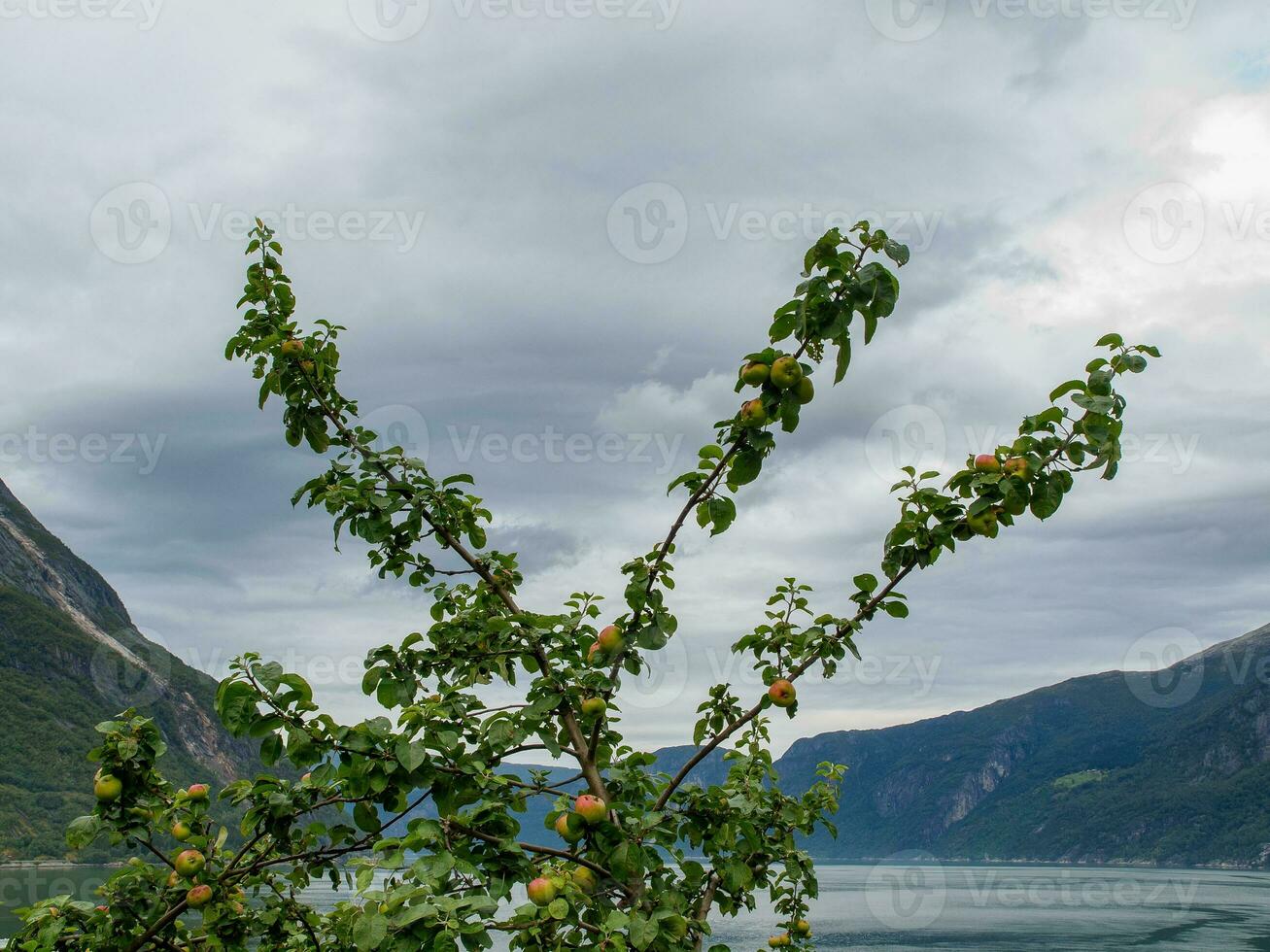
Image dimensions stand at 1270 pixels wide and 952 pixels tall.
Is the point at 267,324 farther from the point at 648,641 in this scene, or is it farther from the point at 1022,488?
the point at 1022,488

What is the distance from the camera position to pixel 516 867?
3.31m

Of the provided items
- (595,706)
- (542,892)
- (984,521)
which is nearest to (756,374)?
(984,521)

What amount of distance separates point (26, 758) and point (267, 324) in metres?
209

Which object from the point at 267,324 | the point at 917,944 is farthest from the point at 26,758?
the point at 267,324

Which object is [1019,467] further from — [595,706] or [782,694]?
[595,706]

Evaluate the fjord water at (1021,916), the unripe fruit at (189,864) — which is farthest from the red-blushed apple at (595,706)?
the fjord water at (1021,916)

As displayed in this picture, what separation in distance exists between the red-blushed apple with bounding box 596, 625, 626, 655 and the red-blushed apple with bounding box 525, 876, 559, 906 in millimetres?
973

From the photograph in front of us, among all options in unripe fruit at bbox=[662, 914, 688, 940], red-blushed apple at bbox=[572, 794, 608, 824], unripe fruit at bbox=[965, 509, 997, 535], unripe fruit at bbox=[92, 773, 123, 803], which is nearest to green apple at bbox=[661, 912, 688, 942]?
unripe fruit at bbox=[662, 914, 688, 940]

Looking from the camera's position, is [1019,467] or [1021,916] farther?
[1021,916]

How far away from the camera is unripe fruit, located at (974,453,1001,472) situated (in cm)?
391

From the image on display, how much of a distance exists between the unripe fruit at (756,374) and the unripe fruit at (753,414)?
0.08 meters

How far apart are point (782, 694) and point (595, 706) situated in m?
0.90

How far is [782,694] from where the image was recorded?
413 cm

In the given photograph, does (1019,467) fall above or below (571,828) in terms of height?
above
